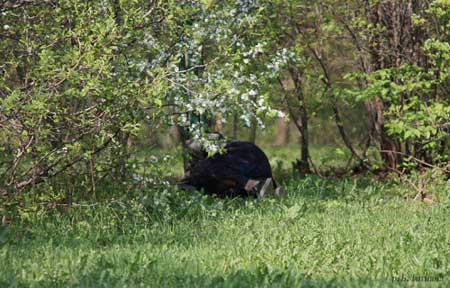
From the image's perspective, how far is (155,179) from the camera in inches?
350

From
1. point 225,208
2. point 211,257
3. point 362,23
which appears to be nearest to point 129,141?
point 225,208

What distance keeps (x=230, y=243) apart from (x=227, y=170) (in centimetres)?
350

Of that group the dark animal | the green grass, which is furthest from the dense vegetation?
the dark animal

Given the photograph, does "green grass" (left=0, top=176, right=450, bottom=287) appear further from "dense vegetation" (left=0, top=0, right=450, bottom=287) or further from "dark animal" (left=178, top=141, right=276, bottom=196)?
"dark animal" (left=178, top=141, right=276, bottom=196)

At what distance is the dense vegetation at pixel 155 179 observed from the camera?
Answer: 641cm

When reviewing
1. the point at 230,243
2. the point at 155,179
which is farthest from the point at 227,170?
the point at 230,243

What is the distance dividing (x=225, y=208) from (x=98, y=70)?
8.11 ft

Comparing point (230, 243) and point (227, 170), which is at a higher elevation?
point (227, 170)

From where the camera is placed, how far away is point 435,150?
11891 mm

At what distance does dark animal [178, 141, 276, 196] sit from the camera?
10.7m

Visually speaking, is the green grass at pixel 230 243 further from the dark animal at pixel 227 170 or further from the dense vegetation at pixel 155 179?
the dark animal at pixel 227 170

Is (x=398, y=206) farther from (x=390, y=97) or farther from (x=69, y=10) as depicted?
(x=69, y=10)

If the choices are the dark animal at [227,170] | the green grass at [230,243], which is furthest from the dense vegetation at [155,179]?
the dark animal at [227,170]

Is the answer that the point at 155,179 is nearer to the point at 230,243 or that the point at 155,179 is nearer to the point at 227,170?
the point at 230,243
